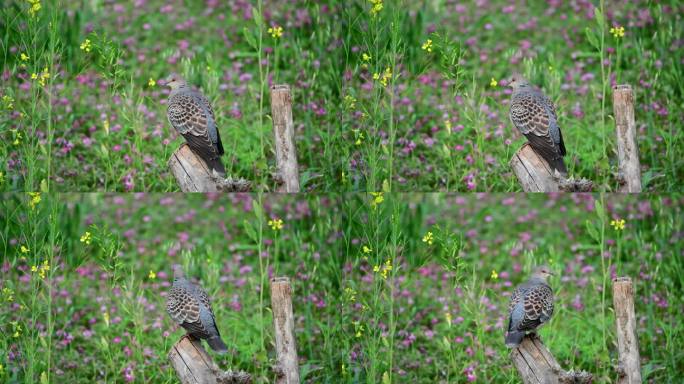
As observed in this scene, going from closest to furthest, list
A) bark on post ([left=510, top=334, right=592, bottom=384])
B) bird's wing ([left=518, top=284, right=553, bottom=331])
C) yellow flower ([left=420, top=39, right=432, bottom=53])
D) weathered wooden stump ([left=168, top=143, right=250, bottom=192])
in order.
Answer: bird's wing ([left=518, top=284, right=553, bottom=331]), bark on post ([left=510, top=334, right=592, bottom=384]), weathered wooden stump ([left=168, top=143, right=250, bottom=192]), yellow flower ([left=420, top=39, right=432, bottom=53])

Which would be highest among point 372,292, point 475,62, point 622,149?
point 475,62

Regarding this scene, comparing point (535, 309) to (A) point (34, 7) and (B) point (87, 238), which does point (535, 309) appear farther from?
(A) point (34, 7)

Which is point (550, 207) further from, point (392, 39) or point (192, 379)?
point (192, 379)

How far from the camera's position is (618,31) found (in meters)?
3.65

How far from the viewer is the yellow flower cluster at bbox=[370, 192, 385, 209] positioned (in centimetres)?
353

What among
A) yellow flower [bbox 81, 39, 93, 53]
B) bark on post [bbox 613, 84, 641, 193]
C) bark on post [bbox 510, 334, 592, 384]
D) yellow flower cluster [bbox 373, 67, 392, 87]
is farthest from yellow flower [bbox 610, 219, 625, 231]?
yellow flower [bbox 81, 39, 93, 53]

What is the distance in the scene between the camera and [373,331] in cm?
353

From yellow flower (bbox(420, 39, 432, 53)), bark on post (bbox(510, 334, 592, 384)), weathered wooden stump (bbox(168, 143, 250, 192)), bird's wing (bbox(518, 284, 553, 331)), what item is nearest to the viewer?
bird's wing (bbox(518, 284, 553, 331))

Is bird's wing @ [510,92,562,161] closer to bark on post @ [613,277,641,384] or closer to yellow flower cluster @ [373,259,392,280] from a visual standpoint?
bark on post @ [613,277,641,384]

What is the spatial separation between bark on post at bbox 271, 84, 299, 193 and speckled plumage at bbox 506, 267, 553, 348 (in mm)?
927

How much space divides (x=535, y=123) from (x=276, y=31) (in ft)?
3.44

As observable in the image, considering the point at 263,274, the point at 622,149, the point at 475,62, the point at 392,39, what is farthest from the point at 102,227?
the point at 622,149

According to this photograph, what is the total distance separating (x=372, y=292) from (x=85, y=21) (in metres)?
1.53

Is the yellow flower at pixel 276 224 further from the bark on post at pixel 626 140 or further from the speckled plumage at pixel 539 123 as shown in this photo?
the bark on post at pixel 626 140
